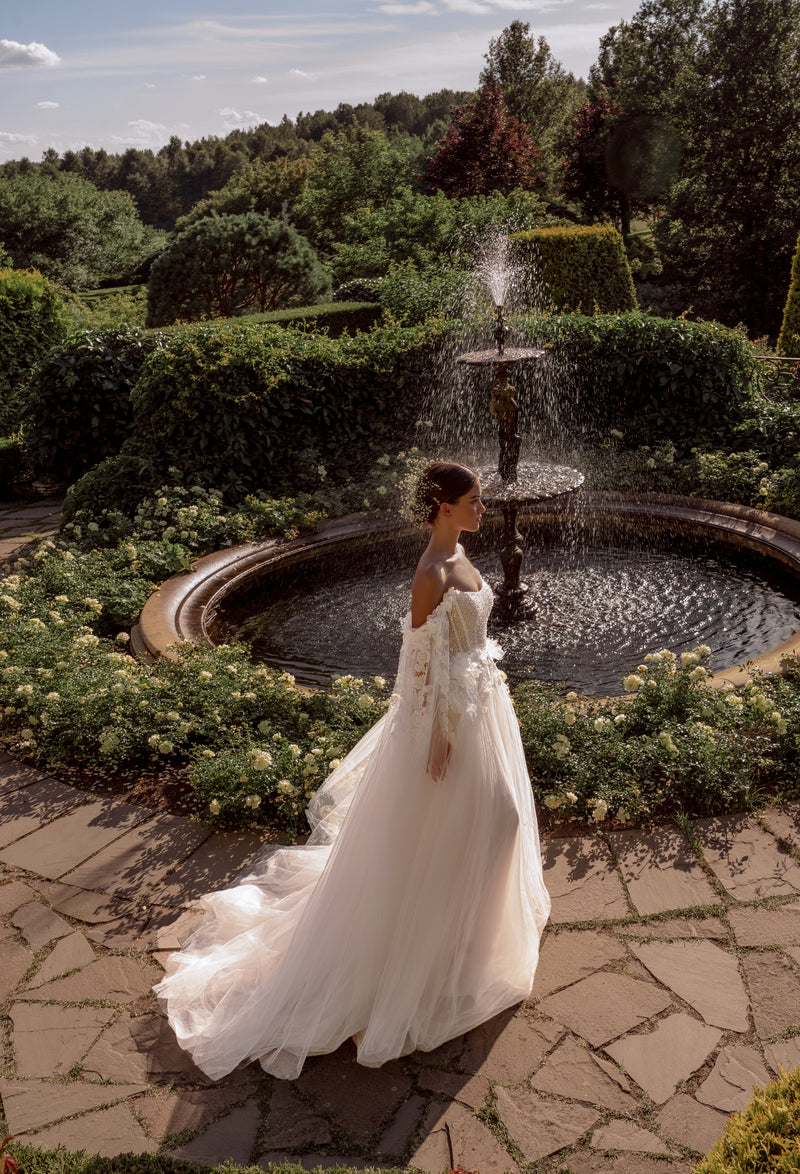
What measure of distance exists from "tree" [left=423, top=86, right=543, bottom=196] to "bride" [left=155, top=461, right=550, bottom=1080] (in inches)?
763

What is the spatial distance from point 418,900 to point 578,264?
515 inches

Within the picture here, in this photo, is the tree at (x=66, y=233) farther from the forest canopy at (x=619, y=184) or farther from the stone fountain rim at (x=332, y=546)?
the stone fountain rim at (x=332, y=546)

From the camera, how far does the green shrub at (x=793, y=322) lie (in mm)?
12039

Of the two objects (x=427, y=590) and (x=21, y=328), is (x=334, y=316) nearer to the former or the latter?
(x=21, y=328)

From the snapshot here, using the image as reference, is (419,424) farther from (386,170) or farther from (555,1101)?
(386,170)

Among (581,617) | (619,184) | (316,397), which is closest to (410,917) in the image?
(581,617)

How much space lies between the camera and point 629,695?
185 inches

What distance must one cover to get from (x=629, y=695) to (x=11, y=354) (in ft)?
33.5

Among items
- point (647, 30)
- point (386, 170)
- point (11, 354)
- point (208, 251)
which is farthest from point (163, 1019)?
point (647, 30)

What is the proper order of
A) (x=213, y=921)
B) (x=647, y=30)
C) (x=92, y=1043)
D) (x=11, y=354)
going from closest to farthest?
A: (x=92, y=1043), (x=213, y=921), (x=11, y=354), (x=647, y=30)

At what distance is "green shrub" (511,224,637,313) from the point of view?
13.9 m

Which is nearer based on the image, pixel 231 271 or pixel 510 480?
pixel 510 480

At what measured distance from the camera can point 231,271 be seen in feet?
53.2

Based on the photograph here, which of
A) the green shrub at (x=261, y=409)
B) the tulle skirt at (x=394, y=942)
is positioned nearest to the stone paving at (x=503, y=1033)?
the tulle skirt at (x=394, y=942)
